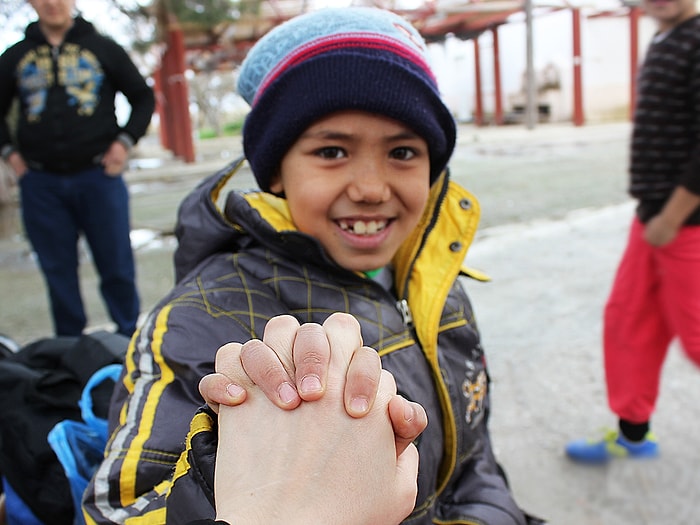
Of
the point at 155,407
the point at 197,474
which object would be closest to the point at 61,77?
the point at 155,407

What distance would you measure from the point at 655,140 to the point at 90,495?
5.74ft

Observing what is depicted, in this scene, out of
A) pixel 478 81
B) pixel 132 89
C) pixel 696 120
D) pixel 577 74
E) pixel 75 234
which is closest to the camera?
pixel 696 120

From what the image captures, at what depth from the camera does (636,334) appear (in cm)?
218

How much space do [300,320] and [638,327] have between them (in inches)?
56.6

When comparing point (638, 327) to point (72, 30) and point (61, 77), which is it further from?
point (72, 30)

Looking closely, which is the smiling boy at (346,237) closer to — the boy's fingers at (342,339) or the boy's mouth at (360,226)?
the boy's mouth at (360,226)

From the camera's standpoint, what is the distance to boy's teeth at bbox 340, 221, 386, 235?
119cm

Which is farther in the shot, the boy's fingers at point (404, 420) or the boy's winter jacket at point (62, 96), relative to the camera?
the boy's winter jacket at point (62, 96)

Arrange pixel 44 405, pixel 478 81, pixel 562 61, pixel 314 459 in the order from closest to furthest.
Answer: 1. pixel 314 459
2. pixel 44 405
3. pixel 562 61
4. pixel 478 81

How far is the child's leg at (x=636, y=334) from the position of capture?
84.0 inches

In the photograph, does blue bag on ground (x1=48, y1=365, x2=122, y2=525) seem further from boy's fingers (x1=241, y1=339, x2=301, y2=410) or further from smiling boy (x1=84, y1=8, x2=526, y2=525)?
boy's fingers (x1=241, y1=339, x2=301, y2=410)

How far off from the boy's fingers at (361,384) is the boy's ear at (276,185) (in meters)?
0.67

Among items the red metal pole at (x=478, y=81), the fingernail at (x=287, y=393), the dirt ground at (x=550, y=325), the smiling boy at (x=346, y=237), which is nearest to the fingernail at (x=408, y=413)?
the fingernail at (x=287, y=393)

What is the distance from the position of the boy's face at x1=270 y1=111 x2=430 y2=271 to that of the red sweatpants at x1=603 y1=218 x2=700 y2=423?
114cm
